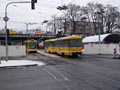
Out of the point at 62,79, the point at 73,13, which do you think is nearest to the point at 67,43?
the point at 62,79

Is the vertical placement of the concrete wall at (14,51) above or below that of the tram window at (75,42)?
below

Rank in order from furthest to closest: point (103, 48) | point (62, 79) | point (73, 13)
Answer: point (73, 13) → point (103, 48) → point (62, 79)

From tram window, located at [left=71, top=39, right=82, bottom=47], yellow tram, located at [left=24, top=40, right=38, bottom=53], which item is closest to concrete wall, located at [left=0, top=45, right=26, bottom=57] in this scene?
tram window, located at [left=71, top=39, right=82, bottom=47]

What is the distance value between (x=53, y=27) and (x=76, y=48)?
4187 centimetres

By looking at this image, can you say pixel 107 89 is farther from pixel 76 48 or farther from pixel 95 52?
pixel 95 52

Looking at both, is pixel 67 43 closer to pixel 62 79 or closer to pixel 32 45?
pixel 62 79

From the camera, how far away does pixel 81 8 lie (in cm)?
5166

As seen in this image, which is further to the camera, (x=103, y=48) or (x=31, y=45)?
(x=31, y=45)

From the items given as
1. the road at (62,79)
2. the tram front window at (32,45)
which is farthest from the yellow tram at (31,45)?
the road at (62,79)

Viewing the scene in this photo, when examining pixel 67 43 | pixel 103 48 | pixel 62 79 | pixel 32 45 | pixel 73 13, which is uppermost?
pixel 73 13

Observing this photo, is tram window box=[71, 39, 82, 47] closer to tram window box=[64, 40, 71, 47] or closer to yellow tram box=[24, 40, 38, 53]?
tram window box=[64, 40, 71, 47]

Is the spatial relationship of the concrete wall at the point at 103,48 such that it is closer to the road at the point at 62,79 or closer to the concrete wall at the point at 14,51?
the concrete wall at the point at 14,51

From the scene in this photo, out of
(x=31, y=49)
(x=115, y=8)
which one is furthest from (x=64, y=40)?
(x=115, y=8)

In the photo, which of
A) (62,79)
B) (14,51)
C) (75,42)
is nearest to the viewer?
(62,79)
